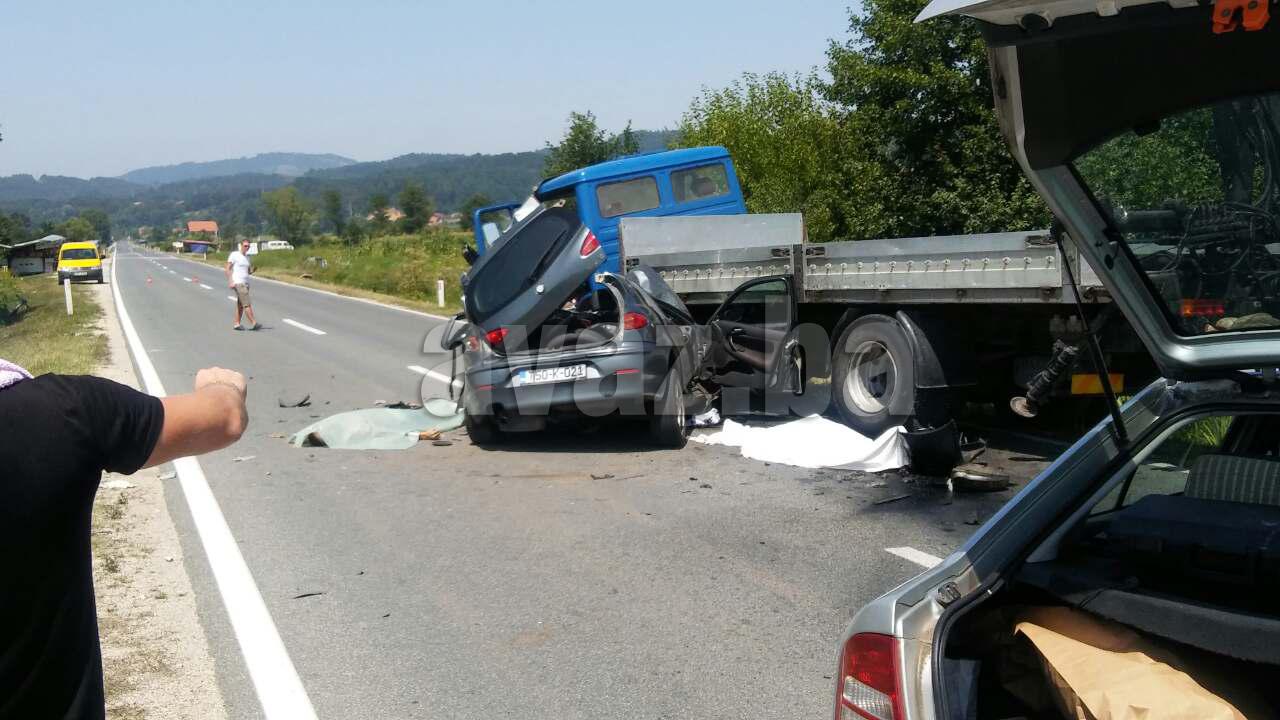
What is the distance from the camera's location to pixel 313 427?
31.7 feet

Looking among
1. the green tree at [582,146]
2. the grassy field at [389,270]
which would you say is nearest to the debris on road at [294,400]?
the grassy field at [389,270]

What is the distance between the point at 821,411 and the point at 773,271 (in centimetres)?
126

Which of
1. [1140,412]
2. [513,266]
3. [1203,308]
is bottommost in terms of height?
[1140,412]

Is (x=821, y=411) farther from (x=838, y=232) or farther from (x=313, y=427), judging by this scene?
(x=838, y=232)

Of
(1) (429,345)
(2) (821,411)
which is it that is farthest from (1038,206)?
(2) (821,411)

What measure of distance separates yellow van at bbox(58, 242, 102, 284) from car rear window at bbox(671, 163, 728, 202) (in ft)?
135

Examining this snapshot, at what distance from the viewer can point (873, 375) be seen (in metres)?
8.40

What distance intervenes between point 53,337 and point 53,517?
2113 cm

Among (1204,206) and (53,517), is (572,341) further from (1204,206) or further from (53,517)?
(53,517)

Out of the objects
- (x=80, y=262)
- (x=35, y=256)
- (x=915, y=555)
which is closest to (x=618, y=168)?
(x=915, y=555)

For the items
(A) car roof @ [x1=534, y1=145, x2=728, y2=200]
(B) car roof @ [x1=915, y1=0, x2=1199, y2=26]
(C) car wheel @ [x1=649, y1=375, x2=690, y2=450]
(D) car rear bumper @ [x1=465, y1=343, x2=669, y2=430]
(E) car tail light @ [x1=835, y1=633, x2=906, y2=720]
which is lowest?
(C) car wheel @ [x1=649, y1=375, x2=690, y2=450]

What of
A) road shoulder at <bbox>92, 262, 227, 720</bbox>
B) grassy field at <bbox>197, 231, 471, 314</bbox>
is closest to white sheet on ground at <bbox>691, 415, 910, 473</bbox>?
road shoulder at <bbox>92, 262, 227, 720</bbox>

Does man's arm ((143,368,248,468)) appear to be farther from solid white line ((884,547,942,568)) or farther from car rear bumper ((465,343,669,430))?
car rear bumper ((465,343,669,430))

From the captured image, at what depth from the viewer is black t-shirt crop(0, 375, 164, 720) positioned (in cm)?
180
